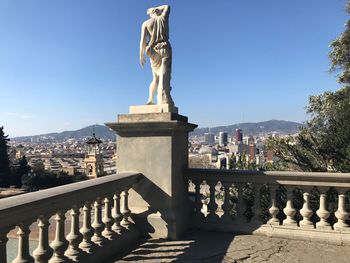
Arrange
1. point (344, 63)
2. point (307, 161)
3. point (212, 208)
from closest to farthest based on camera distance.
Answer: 1. point (212, 208)
2. point (307, 161)
3. point (344, 63)

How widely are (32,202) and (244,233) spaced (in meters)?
3.20

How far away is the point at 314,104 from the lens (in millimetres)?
11156

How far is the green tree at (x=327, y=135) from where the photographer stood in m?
7.49

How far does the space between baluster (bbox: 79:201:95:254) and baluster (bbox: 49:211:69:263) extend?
0.36 m

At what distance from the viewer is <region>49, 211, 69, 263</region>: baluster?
2.99m

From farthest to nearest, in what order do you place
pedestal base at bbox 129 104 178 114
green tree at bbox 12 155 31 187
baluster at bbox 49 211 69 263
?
1. green tree at bbox 12 155 31 187
2. pedestal base at bbox 129 104 178 114
3. baluster at bbox 49 211 69 263

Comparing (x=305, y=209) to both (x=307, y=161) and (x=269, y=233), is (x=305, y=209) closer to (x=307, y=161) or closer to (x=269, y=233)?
(x=269, y=233)

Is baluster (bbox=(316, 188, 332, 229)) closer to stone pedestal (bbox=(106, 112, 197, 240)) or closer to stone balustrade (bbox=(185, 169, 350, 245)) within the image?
stone balustrade (bbox=(185, 169, 350, 245))

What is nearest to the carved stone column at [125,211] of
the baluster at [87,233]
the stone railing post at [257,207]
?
the baluster at [87,233]

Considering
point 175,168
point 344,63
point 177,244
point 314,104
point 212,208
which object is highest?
point 344,63

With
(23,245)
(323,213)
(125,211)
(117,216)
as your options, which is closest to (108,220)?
A: (117,216)

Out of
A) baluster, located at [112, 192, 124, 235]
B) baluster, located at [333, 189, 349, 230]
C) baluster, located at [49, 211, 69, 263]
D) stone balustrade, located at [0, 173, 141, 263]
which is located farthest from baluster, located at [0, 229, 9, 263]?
baluster, located at [333, 189, 349, 230]

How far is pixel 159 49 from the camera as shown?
16.0 ft

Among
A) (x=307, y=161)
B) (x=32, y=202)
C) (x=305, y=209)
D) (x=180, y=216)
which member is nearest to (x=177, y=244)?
(x=180, y=216)
